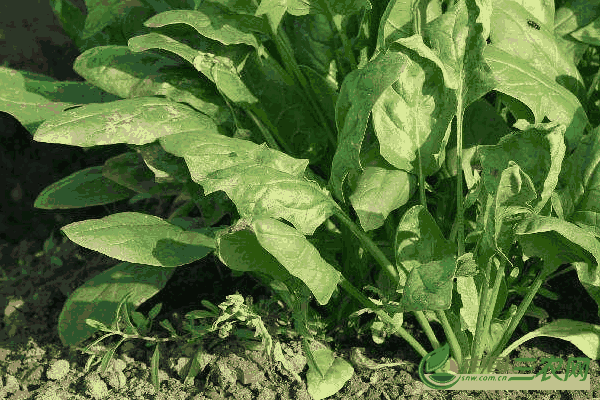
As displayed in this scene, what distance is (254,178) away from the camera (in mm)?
1119

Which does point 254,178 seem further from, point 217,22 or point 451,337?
point 451,337

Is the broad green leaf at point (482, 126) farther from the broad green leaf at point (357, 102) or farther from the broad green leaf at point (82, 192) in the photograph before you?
the broad green leaf at point (82, 192)

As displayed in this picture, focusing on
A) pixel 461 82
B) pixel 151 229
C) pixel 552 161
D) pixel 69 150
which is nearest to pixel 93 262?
pixel 69 150

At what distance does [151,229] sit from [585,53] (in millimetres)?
1174

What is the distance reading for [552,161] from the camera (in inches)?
42.9

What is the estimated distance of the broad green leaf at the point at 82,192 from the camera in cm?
160

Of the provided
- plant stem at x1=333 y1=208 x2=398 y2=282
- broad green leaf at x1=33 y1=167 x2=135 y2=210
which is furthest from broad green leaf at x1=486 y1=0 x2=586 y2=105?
broad green leaf at x1=33 y1=167 x2=135 y2=210

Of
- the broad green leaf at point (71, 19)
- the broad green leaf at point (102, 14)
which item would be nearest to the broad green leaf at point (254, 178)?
the broad green leaf at point (102, 14)

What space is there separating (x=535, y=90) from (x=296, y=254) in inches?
21.8

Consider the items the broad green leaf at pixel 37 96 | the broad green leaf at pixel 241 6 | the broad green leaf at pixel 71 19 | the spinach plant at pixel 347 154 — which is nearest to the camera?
the spinach plant at pixel 347 154

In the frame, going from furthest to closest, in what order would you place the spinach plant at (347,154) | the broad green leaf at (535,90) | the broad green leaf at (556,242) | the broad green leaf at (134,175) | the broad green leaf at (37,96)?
1. the broad green leaf at (134,175)
2. the broad green leaf at (37,96)
3. the broad green leaf at (535,90)
4. the spinach plant at (347,154)
5. the broad green leaf at (556,242)

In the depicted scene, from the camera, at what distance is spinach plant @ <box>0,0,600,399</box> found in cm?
112

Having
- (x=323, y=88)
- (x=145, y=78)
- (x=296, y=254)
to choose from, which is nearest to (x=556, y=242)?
(x=296, y=254)

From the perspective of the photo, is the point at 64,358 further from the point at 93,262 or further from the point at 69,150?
the point at 69,150
